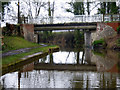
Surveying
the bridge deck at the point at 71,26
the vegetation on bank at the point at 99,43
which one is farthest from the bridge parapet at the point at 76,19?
the vegetation on bank at the point at 99,43

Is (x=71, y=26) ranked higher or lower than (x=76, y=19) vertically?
lower

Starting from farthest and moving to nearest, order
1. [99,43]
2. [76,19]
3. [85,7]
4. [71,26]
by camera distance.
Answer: [85,7] → [76,19] → [71,26] → [99,43]

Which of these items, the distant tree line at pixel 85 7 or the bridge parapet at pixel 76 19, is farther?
the distant tree line at pixel 85 7

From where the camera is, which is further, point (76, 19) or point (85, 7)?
point (85, 7)

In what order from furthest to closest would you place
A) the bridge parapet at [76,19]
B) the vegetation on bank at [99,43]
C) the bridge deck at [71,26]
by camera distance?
the bridge parapet at [76,19] < the bridge deck at [71,26] < the vegetation on bank at [99,43]

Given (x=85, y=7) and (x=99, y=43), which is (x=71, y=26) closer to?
(x=99, y=43)

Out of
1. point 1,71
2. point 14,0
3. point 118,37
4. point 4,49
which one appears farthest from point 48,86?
point 14,0

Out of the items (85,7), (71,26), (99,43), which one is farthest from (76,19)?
(85,7)

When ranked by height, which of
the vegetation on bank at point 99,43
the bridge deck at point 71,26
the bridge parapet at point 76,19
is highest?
the bridge parapet at point 76,19

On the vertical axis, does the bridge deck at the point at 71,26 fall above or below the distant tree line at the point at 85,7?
below

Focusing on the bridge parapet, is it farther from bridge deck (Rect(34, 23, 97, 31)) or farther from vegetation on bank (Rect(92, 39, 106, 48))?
vegetation on bank (Rect(92, 39, 106, 48))

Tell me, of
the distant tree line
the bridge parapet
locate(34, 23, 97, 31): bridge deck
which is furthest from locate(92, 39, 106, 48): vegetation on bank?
the distant tree line

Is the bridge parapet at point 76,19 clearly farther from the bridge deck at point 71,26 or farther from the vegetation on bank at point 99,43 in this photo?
the vegetation on bank at point 99,43

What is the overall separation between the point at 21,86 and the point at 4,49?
8.73m
